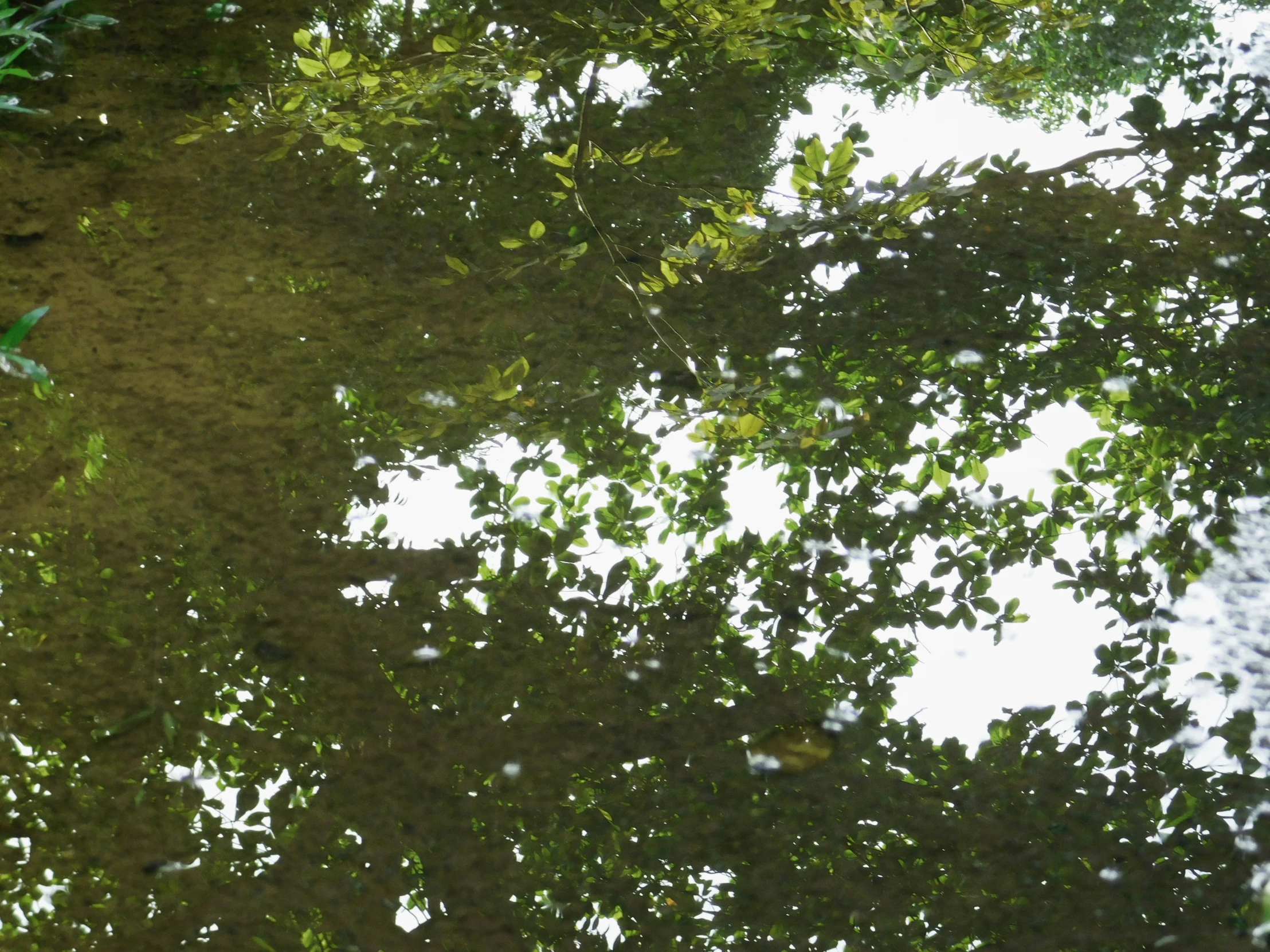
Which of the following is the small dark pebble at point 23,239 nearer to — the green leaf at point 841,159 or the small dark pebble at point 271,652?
the small dark pebble at point 271,652

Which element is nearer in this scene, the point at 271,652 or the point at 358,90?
the point at 271,652

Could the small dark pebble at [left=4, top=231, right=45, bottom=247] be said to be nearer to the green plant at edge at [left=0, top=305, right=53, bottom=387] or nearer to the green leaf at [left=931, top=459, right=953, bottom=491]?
the green plant at edge at [left=0, top=305, right=53, bottom=387]

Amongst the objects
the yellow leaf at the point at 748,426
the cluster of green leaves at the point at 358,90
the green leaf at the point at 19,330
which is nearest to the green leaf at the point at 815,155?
the yellow leaf at the point at 748,426

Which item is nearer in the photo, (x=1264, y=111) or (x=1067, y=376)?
(x=1067, y=376)

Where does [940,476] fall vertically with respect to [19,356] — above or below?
below

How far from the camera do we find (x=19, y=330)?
136 cm

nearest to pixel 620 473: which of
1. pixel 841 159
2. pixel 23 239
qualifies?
pixel 841 159

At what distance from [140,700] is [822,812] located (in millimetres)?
883

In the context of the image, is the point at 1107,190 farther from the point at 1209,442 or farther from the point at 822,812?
the point at 822,812

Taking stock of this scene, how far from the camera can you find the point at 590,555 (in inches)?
52.9

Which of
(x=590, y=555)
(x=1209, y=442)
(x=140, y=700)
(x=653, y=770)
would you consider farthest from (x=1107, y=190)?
(x=140, y=700)

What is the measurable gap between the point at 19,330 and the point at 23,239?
0.85 feet

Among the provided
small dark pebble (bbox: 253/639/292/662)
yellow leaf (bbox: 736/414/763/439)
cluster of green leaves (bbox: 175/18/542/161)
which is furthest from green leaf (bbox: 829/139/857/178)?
small dark pebble (bbox: 253/639/292/662)

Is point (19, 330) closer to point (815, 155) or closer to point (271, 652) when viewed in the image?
point (271, 652)
